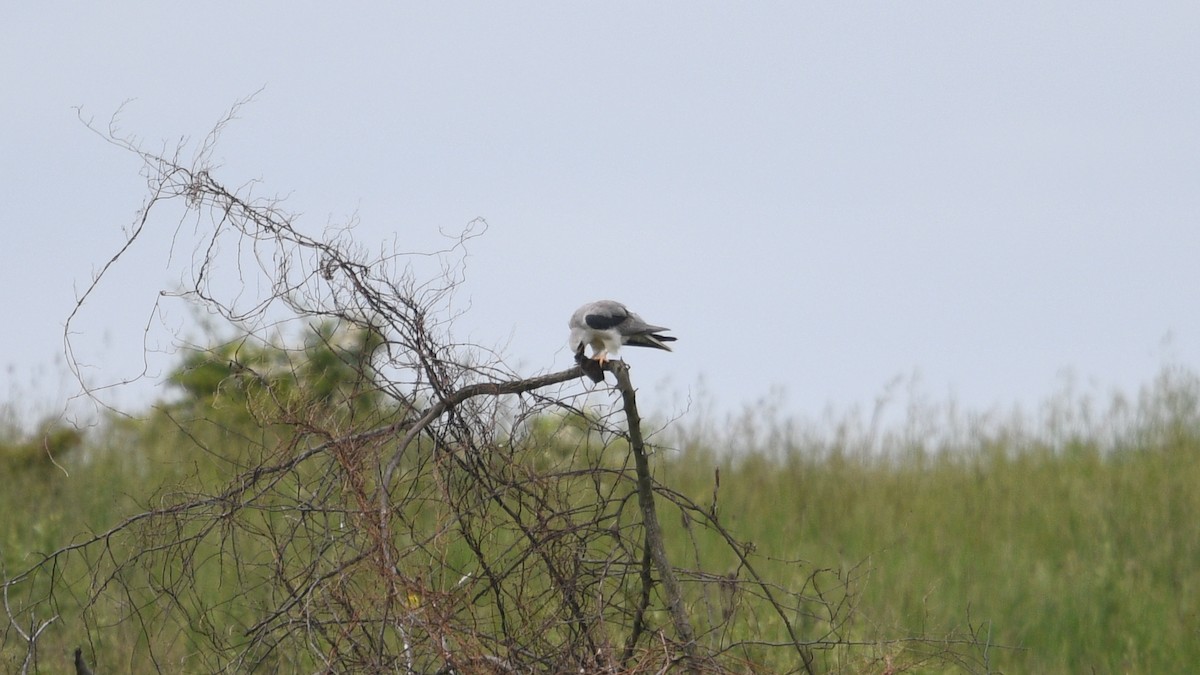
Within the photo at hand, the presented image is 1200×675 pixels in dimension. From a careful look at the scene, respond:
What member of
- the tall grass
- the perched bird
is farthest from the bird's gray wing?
the tall grass

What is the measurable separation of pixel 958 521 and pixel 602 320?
14.5 ft

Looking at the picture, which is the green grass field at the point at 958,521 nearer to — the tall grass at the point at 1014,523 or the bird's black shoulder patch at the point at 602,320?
the tall grass at the point at 1014,523

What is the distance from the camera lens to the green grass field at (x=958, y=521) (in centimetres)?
612

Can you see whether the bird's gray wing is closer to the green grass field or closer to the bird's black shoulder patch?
the bird's black shoulder patch

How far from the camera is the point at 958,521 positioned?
7480 millimetres

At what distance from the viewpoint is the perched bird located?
379 centimetres

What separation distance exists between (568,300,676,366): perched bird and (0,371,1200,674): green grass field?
6.69 ft

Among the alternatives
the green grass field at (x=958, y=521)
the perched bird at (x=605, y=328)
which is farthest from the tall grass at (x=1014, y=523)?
the perched bird at (x=605, y=328)

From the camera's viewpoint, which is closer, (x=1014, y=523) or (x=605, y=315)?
(x=605, y=315)

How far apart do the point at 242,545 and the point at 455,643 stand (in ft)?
14.1

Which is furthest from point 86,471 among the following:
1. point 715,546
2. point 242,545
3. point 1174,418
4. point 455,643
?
point 1174,418

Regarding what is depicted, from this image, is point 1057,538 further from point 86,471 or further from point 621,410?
point 86,471

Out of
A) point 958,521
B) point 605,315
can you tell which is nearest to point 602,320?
point 605,315

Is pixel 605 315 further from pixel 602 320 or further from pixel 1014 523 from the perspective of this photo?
pixel 1014 523
